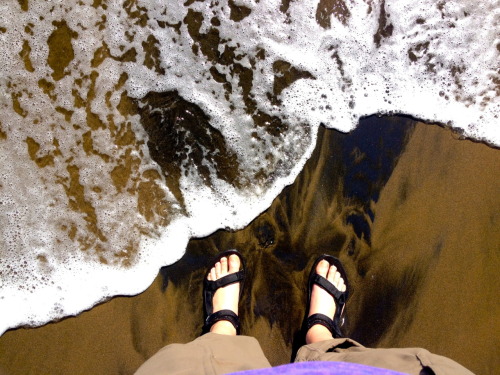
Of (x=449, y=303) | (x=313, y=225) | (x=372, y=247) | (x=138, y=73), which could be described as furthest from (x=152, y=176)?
(x=449, y=303)

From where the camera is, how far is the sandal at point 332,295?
2.12 metres

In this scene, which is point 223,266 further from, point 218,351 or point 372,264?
point 372,264

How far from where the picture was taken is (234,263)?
2170 mm

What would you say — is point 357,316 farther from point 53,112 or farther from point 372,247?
point 53,112

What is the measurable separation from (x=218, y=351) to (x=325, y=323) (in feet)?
2.17

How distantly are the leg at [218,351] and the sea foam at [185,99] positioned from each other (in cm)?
33

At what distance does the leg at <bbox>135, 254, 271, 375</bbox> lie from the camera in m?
1.72

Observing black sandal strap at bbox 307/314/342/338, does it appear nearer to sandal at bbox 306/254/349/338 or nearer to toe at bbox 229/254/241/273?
sandal at bbox 306/254/349/338

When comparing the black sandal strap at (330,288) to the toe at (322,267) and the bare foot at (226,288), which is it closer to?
the toe at (322,267)

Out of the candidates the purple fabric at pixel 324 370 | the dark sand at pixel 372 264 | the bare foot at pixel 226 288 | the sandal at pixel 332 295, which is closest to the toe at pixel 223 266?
the bare foot at pixel 226 288

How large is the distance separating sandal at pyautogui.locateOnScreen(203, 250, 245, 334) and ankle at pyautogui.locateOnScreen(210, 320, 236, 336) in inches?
0.7

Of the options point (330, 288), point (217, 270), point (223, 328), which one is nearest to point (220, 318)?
point (223, 328)

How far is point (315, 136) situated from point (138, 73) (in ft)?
3.81

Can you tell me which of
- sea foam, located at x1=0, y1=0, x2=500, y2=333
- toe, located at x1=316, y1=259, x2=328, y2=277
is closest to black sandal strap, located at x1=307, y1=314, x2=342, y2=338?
toe, located at x1=316, y1=259, x2=328, y2=277
